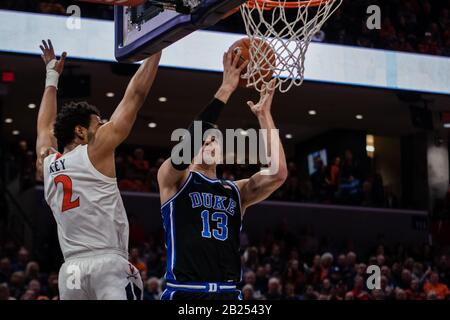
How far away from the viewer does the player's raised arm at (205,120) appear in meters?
4.28

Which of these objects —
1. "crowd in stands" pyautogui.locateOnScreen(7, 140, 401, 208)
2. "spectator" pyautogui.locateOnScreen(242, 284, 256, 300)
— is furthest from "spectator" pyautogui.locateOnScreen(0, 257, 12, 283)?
"crowd in stands" pyautogui.locateOnScreen(7, 140, 401, 208)

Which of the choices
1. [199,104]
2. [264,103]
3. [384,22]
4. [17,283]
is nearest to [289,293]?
[17,283]

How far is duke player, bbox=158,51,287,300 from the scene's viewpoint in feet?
14.8

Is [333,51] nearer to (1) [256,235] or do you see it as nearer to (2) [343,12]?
(2) [343,12]

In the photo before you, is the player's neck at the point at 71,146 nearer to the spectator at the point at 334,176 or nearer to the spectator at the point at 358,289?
the spectator at the point at 358,289

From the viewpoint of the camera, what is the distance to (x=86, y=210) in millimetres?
4121

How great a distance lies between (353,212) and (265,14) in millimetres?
10130

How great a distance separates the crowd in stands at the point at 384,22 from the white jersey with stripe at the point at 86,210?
7.84 meters

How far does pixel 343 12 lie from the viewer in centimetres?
1285

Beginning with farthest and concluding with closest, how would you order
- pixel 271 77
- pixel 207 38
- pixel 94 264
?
pixel 207 38 → pixel 271 77 → pixel 94 264

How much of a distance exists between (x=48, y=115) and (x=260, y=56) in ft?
4.09

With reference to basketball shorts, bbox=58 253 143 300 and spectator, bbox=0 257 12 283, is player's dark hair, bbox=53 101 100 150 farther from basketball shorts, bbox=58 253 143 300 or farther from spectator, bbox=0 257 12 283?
spectator, bbox=0 257 12 283

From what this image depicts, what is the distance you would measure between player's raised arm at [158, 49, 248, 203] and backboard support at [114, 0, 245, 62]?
0.33 meters
